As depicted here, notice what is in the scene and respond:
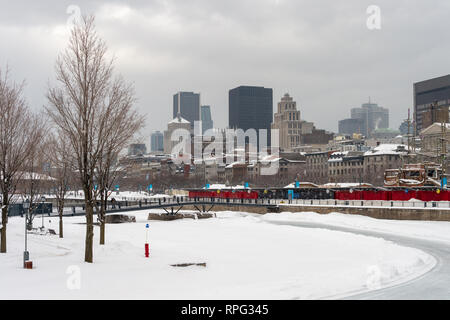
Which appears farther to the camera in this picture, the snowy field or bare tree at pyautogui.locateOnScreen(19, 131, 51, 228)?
bare tree at pyautogui.locateOnScreen(19, 131, 51, 228)

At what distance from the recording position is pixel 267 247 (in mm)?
37500

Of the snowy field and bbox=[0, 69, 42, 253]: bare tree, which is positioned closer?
the snowy field

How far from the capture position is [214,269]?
84.9 feet

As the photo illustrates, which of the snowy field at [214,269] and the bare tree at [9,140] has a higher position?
the bare tree at [9,140]

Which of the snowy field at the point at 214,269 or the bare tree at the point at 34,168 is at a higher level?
the bare tree at the point at 34,168

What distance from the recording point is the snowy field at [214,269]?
1991 cm

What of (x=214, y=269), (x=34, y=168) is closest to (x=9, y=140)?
(x=214, y=269)

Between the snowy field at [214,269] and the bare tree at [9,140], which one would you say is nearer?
the snowy field at [214,269]

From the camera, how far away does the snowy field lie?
19.9 metres

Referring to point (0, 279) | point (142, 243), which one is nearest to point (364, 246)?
point (142, 243)

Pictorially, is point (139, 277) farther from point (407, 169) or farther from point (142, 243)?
point (407, 169)

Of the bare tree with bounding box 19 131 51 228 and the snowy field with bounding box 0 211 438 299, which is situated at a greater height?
the bare tree with bounding box 19 131 51 228

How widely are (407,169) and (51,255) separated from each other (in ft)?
203

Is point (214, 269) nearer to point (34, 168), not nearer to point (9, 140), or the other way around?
point (9, 140)
